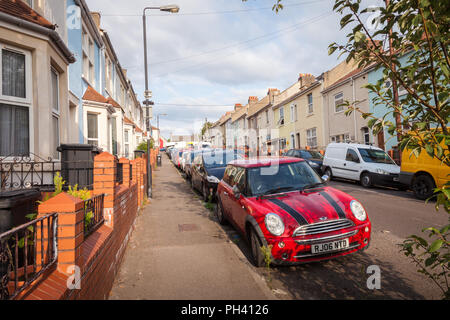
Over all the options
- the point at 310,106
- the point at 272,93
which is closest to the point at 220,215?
the point at 310,106

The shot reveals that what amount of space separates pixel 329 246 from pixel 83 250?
309cm

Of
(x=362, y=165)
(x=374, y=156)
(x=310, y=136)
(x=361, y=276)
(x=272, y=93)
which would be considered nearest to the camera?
(x=361, y=276)

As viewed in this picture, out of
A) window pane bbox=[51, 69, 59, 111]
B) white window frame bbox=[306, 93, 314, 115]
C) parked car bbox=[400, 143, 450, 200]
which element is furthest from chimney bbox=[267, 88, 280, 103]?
window pane bbox=[51, 69, 59, 111]

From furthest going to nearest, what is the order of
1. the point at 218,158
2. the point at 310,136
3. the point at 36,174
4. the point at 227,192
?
the point at 310,136 → the point at 218,158 → the point at 227,192 → the point at 36,174

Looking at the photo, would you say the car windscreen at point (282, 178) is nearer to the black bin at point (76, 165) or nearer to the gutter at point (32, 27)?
the black bin at point (76, 165)

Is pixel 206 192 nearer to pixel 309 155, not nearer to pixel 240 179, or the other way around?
pixel 240 179

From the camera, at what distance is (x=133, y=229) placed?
6.07 meters

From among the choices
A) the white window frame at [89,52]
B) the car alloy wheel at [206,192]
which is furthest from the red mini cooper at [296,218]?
the white window frame at [89,52]

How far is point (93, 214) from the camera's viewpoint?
3248mm

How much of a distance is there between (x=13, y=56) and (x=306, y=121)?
23.7 metres

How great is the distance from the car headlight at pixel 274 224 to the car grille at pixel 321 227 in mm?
216

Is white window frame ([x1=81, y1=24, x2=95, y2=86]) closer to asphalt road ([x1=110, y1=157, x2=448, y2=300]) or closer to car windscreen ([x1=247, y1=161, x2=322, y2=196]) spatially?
asphalt road ([x1=110, y1=157, x2=448, y2=300])

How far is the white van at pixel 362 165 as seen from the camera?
10719 millimetres
